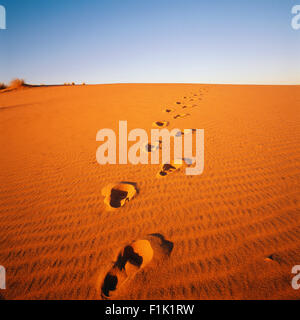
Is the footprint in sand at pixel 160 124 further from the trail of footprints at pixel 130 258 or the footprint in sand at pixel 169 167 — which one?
the trail of footprints at pixel 130 258

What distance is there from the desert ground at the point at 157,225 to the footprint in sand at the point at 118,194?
8 cm

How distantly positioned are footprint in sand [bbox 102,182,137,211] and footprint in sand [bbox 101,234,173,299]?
613mm

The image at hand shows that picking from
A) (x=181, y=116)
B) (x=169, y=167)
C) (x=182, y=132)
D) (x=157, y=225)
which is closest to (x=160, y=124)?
(x=182, y=132)

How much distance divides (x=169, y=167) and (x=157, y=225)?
125 cm

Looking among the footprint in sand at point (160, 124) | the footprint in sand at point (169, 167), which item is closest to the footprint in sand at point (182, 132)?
the footprint in sand at point (160, 124)

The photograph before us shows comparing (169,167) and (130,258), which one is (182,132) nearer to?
(169,167)

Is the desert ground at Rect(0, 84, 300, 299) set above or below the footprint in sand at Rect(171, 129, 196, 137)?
below

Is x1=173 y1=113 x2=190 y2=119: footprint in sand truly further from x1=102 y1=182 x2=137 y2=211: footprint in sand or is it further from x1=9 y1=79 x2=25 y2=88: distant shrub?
x1=9 y1=79 x2=25 y2=88: distant shrub

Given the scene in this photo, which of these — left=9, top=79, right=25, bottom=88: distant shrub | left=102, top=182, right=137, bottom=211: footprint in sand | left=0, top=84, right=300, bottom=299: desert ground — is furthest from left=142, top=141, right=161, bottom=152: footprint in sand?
left=9, top=79, right=25, bottom=88: distant shrub

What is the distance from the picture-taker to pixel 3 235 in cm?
176

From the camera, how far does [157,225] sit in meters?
1.76

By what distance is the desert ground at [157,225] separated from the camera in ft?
4.27

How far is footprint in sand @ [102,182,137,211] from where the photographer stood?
2100 mm
